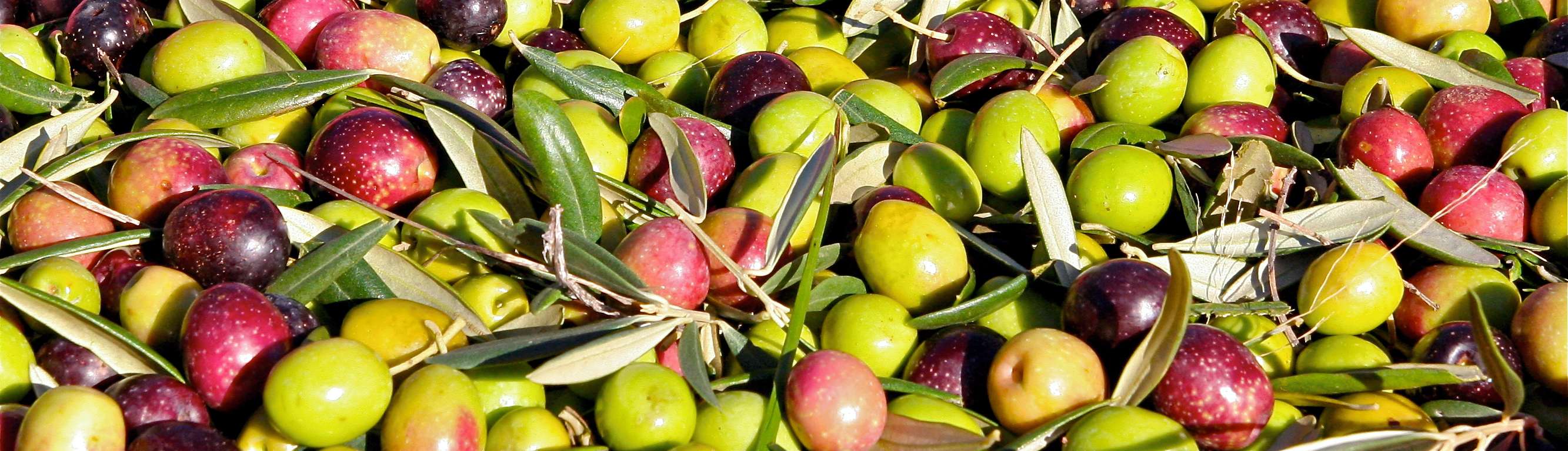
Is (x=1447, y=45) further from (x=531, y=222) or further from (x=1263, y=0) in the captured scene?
(x=531, y=222)

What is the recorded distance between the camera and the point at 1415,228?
2244mm

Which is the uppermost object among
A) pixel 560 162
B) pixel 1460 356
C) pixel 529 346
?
pixel 560 162

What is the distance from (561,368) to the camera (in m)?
1.72

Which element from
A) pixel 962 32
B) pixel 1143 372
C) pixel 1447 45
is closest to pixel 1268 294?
pixel 1143 372

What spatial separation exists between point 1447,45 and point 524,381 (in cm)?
245

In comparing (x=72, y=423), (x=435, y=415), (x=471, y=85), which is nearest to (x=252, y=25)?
(x=471, y=85)

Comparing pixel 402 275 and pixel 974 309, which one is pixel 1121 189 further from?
pixel 402 275

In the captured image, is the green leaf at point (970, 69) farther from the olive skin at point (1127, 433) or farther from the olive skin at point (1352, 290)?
the olive skin at point (1127, 433)

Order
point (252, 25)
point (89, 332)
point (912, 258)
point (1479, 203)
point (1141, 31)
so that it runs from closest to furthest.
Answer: point (89, 332), point (912, 258), point (1479, 203), point (252, 25), point (1141, 31)

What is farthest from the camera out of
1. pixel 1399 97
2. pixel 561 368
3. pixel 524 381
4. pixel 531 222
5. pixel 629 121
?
pixel 1399 97

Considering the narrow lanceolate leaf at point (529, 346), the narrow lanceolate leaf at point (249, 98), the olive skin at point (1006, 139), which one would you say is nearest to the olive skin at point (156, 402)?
the narrow lanceolate leaf at point (529, 346)

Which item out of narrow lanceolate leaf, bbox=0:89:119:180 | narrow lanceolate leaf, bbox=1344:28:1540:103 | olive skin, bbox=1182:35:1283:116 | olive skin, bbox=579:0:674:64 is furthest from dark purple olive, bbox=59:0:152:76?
narrow lanceolate leaf, bbox=1344:28:1540:103

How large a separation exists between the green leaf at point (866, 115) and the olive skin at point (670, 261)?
0.66m

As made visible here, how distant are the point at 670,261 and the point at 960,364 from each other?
1.70 feet
